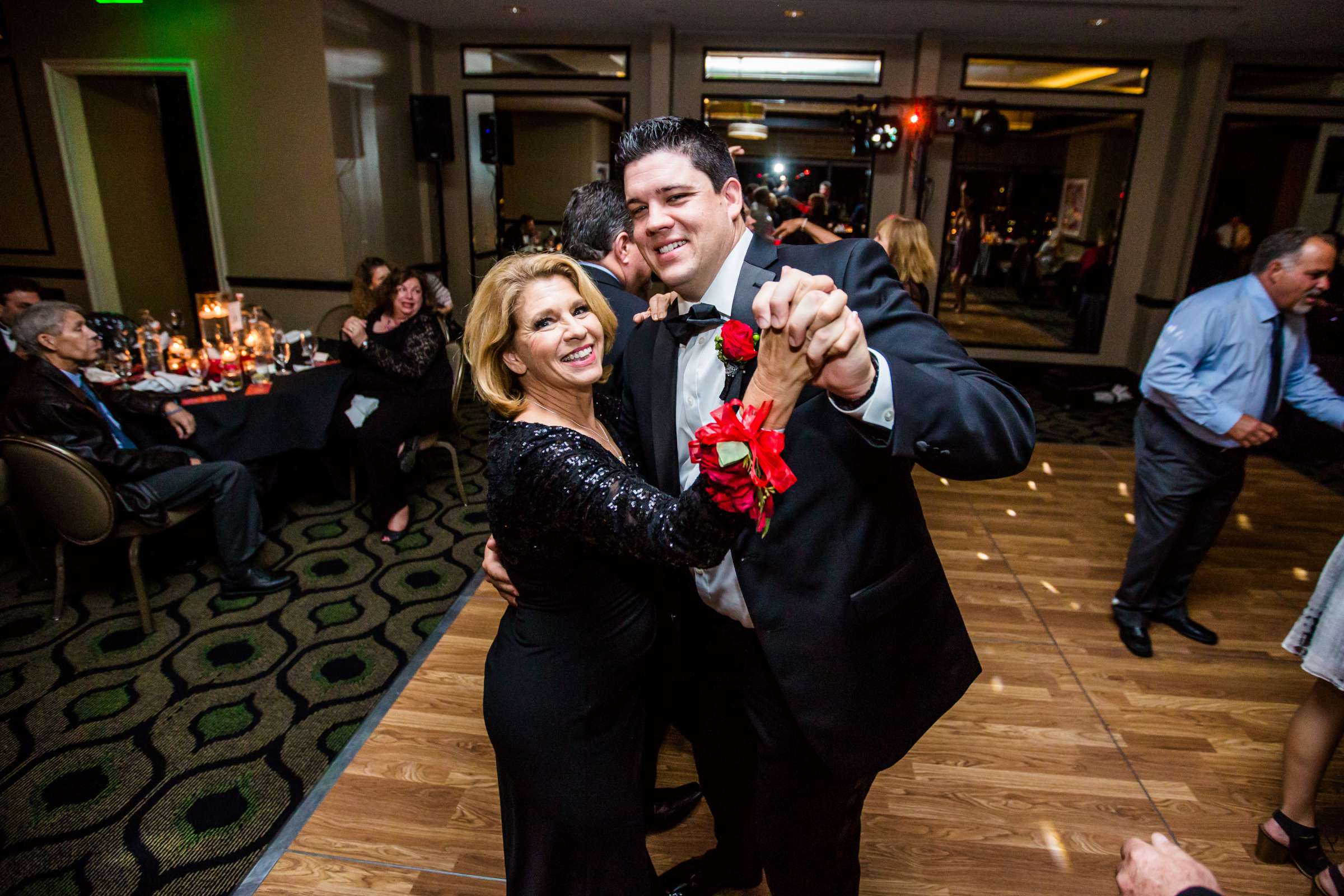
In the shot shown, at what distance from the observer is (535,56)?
817cm

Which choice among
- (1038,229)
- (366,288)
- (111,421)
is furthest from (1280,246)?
(1038,229)

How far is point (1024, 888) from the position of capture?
77.9 inches

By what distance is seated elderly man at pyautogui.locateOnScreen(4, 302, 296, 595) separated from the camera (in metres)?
2.88

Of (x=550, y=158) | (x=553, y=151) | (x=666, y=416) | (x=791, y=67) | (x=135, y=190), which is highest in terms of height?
(x=791, y=67)

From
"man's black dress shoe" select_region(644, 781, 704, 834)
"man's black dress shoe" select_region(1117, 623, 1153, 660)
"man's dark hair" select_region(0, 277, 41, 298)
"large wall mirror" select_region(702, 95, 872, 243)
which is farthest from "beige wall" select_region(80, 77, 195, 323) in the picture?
"man's black dress shoe" select_region(1117, 623, 1153, 660)

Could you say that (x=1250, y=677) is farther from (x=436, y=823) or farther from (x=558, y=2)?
(x=558, y=2)

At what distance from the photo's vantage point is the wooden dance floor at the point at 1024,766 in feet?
6.66

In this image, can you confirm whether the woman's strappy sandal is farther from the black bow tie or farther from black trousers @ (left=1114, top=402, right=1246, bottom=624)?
the black bow tie

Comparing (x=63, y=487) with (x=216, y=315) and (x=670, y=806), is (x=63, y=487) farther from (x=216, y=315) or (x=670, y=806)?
(x=670, y=806)

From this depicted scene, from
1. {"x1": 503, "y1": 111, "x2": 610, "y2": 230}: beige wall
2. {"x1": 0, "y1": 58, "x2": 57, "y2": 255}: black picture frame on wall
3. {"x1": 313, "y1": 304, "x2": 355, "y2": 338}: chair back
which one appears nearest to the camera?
{"x1": 313, "y1": 304, "x2": 355, "y2": 338}: chair back

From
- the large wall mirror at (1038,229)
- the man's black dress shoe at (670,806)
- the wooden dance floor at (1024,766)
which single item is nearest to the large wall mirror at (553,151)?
the large wall mirror at (1038,229)

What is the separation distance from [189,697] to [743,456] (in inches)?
107

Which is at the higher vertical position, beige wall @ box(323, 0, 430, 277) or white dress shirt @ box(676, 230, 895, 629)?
beige wall @ box(323, 0, 430, 277)

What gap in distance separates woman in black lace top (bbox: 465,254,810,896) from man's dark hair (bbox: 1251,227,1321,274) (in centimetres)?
260
